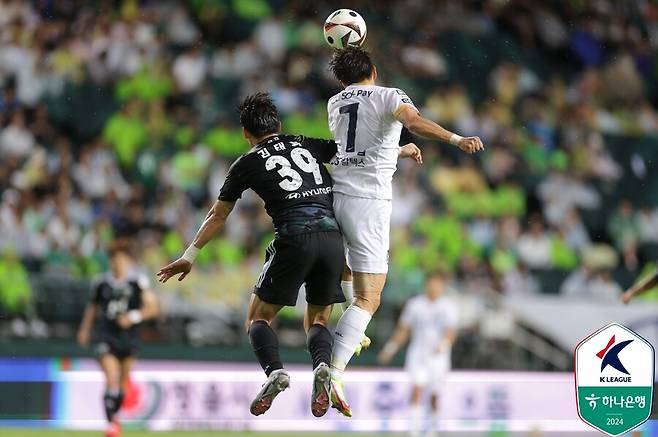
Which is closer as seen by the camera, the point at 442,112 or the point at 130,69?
the point at 130,69

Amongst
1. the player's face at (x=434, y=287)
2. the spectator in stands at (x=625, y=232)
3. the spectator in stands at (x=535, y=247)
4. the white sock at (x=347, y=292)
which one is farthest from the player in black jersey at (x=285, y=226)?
the spectator in stands at (x=625, y=232)

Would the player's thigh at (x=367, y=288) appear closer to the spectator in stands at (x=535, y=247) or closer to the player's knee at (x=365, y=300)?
the player's knee at (x=365, y=300)

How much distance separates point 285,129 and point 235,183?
10.6m

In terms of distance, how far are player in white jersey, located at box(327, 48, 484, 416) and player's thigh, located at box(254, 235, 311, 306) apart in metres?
0.37

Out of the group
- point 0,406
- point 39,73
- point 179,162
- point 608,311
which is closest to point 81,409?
point 0,406

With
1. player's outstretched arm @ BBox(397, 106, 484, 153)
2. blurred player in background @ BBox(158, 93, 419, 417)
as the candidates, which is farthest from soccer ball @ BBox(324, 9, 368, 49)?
player's outstretched arm @ BBox(397, 106, 484, 153)

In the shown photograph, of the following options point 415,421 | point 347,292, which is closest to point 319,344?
point 347,292

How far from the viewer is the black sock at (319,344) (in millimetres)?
8523

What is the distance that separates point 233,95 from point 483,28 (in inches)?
220

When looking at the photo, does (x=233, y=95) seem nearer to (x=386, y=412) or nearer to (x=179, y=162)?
(x=179, y=162)

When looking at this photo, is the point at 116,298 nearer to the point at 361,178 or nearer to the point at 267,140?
the point at 267,140

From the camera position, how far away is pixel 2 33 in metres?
19.3

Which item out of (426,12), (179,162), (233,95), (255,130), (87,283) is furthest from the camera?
(426,12)

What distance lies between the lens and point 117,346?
1486 cm
